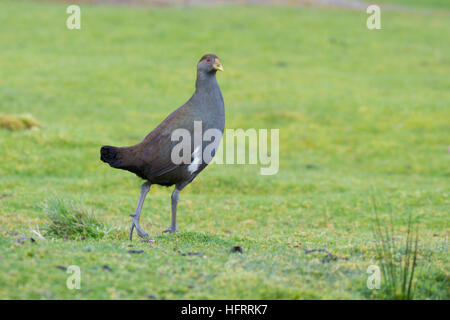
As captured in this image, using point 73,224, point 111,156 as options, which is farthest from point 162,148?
point 73,224

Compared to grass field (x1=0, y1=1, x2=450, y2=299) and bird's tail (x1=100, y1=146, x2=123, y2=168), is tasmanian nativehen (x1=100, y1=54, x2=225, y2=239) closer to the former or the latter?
bird's tail (x1=100, y1=146, x2=123, y2=168)

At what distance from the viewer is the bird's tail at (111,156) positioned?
25.6ft

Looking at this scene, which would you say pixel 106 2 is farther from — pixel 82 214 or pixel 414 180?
pixel 82 214

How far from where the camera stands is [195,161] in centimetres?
801

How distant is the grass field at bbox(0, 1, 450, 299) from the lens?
6.36 meters

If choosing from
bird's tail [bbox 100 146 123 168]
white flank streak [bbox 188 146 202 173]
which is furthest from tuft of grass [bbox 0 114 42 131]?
white flank streak [bbox 188 146 202 173]

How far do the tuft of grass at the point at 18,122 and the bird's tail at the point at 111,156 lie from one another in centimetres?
863

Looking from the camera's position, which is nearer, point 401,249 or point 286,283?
point 286,283

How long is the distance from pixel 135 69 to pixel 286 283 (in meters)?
17.9

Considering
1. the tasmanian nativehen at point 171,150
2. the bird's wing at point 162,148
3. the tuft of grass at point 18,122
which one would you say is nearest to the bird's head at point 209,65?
the tasmanian nativehen at point 171,150

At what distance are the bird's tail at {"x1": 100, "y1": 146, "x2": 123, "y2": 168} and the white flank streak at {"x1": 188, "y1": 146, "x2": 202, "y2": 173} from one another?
88cm

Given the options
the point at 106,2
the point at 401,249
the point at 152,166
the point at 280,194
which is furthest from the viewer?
the point at 106,2

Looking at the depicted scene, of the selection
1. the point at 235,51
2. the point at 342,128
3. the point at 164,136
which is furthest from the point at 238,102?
the point at 164,136
